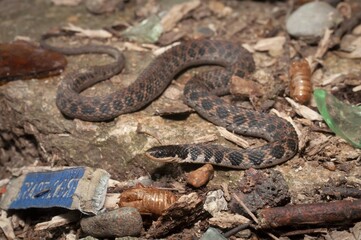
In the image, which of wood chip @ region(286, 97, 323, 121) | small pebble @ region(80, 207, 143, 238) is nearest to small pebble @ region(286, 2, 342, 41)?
wood chip @ region(286, 97, 323, 121)

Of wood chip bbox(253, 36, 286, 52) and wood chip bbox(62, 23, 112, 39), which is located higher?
wood chip bbox(62, 23, 112, 39)

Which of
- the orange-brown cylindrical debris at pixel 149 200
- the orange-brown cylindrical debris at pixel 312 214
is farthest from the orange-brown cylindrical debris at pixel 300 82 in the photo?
the orange-brown cylindrical debris at pixel 149 200

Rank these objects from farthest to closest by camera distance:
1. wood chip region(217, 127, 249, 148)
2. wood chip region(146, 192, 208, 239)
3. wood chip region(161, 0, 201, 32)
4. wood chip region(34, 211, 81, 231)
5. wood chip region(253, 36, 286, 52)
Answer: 1. wood chip region(161, 0, 201, 32)
2. wood chip region(253, 36, 286, 52)
3. wood chip region(217, 127, 249, 148)
4. wood chip region(34, 211, 81, 231)
5. wood chip region(146, 192, 208, 239)

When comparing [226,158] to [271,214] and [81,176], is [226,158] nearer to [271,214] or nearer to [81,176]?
[271,214]

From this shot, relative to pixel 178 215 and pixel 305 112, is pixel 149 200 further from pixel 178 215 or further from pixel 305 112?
pixel 305 112

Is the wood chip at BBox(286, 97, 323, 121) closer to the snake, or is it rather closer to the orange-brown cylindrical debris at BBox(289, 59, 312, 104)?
the orange-brown cylindrical debris at BBox(289, 59, 312, 104)

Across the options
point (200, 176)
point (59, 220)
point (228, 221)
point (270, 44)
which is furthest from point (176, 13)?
point (228, 221)

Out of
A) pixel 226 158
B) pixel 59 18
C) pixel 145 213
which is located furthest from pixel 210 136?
pixel 59 18
